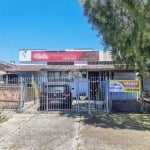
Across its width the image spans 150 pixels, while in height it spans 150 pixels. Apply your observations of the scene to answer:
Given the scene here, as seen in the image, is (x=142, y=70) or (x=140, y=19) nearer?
(x=140, y=19)

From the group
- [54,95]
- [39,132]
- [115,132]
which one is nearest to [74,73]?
[54,95]

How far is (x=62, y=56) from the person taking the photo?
127 feet

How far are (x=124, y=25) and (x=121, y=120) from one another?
477cm

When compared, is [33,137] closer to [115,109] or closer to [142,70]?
[142,70]

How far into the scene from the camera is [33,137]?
13.3m

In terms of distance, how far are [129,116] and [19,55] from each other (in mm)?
22528

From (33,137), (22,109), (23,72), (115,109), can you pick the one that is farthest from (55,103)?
(23,72)

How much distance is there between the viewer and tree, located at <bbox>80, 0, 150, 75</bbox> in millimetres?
13242

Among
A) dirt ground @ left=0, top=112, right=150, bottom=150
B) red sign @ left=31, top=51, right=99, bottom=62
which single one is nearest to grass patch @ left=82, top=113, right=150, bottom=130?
dirt ground @ left=0, top=112, right=150, bottom=150

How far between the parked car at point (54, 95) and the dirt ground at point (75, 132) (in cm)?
136

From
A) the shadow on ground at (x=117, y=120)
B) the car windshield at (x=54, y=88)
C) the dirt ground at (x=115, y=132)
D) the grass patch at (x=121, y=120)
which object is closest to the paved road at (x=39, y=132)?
the dirt ground at (x=115, y=132)

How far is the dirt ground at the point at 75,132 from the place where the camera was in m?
11.7

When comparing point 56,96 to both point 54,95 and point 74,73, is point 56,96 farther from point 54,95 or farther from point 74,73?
point 74,73

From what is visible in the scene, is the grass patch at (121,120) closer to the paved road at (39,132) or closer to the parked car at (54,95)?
the paved road at (39,132)
